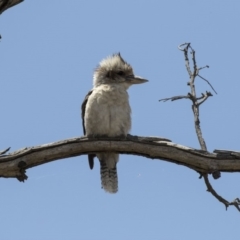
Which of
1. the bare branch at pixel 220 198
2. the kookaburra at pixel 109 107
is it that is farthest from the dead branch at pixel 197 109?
the kookaburra at pixel 109 107

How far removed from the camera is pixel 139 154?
193 inches

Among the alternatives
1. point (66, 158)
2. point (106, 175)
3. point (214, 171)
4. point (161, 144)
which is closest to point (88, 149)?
point (66, 158)

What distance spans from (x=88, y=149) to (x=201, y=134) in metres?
0.83

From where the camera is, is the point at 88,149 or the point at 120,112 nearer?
the point at 88,149

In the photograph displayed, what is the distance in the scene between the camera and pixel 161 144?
4766 millimetres

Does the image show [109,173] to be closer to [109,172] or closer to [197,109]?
[109,172]

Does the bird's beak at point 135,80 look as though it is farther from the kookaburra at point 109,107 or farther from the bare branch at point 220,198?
the bare branch at point 220,198

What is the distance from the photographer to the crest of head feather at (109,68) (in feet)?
20.8

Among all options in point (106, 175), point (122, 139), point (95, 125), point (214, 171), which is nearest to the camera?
point (214, 171)

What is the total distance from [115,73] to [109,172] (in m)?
0.93

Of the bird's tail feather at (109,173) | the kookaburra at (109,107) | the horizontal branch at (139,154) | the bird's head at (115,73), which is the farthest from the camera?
the bird's head at (115,73)

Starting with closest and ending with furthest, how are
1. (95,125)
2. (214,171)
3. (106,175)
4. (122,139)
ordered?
(214,171)
(122,139)
(95,125)
(106,175)

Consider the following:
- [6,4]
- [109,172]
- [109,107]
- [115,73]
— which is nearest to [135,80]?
[115,73]

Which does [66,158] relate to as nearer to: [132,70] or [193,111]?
[193,111]
